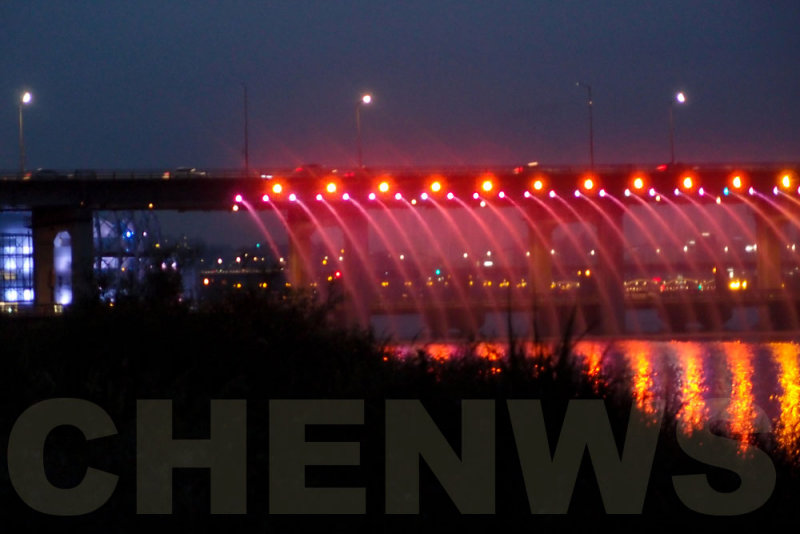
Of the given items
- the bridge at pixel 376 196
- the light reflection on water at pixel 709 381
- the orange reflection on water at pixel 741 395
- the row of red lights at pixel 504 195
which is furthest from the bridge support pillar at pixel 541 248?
the orange reflection on water at pixel 741 395

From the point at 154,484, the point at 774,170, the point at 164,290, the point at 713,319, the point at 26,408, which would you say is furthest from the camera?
the point at 713,319

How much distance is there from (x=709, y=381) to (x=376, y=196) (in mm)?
36705

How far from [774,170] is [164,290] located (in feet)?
166

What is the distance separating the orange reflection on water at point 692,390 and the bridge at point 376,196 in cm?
2426

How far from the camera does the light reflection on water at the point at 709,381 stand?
430 inches

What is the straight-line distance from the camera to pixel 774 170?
5894cm

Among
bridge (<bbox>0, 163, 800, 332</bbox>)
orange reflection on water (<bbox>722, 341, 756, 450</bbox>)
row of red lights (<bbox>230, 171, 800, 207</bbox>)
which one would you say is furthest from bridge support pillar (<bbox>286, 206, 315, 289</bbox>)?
orange reflection on water (<bbox>722, 341, 756, 450</bbox>)

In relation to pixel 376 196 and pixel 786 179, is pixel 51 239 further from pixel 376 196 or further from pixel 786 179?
pixel 786 179

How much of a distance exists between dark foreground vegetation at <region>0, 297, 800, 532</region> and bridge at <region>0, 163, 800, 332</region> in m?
36.6

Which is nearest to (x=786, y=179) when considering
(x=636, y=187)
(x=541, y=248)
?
(x=636, y=187)

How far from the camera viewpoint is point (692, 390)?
1703 centimetres

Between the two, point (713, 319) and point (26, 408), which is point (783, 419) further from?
point (713, 319)

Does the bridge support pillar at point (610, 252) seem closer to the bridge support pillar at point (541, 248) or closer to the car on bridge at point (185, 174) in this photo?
the bridge support pillar at point (541, 248)

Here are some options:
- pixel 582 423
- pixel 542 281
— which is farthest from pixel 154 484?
pixel 542 281
